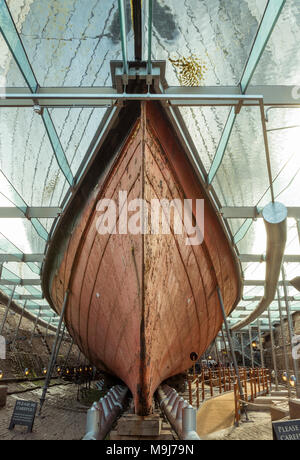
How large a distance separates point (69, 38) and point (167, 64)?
1367 millimetres

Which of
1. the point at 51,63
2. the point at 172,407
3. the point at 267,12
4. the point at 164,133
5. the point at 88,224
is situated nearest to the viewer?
the point at 267,12

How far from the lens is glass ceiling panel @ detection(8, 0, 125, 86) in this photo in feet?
12.5

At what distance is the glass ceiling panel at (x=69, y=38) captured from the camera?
3.80 metres

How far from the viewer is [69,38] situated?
13.6ft

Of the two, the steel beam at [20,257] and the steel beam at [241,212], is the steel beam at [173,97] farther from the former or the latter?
the steel beam at [20,257]

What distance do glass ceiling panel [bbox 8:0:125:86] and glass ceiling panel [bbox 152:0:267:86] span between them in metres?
0.63

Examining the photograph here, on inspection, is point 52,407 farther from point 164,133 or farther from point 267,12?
point 267,12

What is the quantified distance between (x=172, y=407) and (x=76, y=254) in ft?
10.5

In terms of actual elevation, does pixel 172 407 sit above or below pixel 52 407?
above

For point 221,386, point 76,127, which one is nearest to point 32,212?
point 76,127

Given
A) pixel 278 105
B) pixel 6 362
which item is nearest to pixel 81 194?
pixel 278 105

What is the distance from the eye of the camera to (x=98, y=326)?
636cm

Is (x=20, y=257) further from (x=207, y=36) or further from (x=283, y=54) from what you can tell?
(x=283, y=54)

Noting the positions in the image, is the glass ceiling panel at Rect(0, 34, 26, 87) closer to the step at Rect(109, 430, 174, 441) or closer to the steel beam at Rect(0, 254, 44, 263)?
the step at Rect(109, 430, 174, 441)
